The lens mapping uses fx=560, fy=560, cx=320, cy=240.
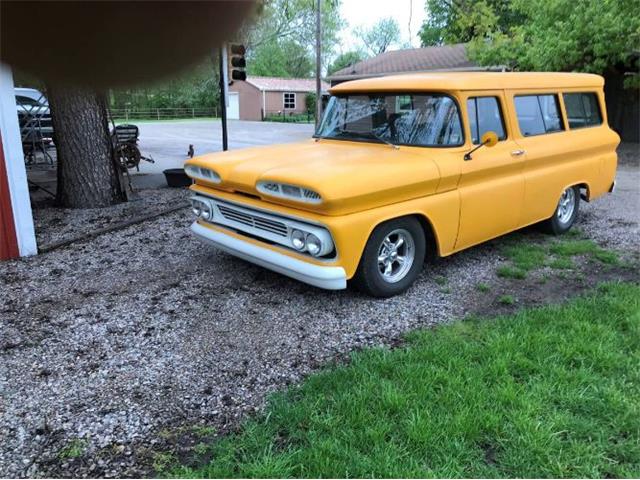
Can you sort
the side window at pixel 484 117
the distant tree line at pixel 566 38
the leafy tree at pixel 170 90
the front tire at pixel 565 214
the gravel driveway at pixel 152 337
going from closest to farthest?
the leafy tree at pixel 170 90
the gravel driveway at pixel 152 337
the side window at pixel 484 117
the front tire at pixel 565 214
the distant tree line at pixel 566 38

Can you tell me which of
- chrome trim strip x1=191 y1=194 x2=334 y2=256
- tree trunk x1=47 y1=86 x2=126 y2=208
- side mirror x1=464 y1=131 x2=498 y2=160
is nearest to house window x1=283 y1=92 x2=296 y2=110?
tree trunk x1=47 y1=86 x2=126 y2=208

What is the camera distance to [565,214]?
6758mm

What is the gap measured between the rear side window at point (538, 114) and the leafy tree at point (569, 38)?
16.9 ft

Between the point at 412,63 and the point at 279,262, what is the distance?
21.9m

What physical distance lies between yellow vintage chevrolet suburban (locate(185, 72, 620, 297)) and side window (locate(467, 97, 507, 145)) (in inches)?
0.4

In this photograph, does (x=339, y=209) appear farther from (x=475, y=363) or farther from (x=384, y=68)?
(x=384, y=68)

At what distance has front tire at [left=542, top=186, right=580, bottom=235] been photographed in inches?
258

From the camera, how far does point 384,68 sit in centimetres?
2525

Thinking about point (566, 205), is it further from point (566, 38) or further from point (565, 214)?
point (566, 38)

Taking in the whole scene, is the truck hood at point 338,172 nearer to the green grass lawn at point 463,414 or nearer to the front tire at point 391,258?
the front tire at point 391,258

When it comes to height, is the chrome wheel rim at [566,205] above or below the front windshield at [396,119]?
below

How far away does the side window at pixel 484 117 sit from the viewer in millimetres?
5098

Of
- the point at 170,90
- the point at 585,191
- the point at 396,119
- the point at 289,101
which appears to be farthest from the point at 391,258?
the point at 289,101

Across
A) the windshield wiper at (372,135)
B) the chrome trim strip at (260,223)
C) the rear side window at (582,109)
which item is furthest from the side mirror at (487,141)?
the rear side window at (582,109)
